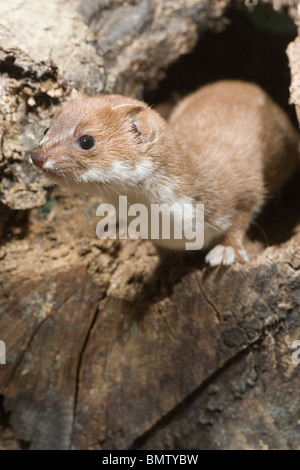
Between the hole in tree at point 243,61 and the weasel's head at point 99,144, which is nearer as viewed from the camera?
the weasel's head at point 99,144

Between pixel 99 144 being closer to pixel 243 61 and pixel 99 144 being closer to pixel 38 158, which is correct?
pixel 38 158

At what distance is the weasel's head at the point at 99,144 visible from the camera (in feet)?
6.43

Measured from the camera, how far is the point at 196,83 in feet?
12.1

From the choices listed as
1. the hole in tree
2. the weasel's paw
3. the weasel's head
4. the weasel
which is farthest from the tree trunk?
the hole in tree

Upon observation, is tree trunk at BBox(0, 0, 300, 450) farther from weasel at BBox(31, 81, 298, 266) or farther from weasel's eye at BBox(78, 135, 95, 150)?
weasel's eye at BBox(78, 135, 95, 150)

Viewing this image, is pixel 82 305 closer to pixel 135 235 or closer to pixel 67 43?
pixel 135 235

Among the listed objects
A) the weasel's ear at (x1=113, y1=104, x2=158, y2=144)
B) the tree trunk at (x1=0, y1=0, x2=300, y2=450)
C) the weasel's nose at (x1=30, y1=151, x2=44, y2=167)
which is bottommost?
the tree trunk at (x1=0, y1=0, x2=300, y2=450)

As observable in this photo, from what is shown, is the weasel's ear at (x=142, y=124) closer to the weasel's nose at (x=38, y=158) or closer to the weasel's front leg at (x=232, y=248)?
the weasel's nose at (x=38, y=158)

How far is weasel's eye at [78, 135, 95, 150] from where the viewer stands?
1992 mm

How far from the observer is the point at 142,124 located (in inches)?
82.3

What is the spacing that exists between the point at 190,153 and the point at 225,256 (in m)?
0.52

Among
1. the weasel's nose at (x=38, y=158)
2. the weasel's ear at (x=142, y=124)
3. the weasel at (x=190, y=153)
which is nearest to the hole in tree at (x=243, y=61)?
the weasel at (x=190, y=153)
